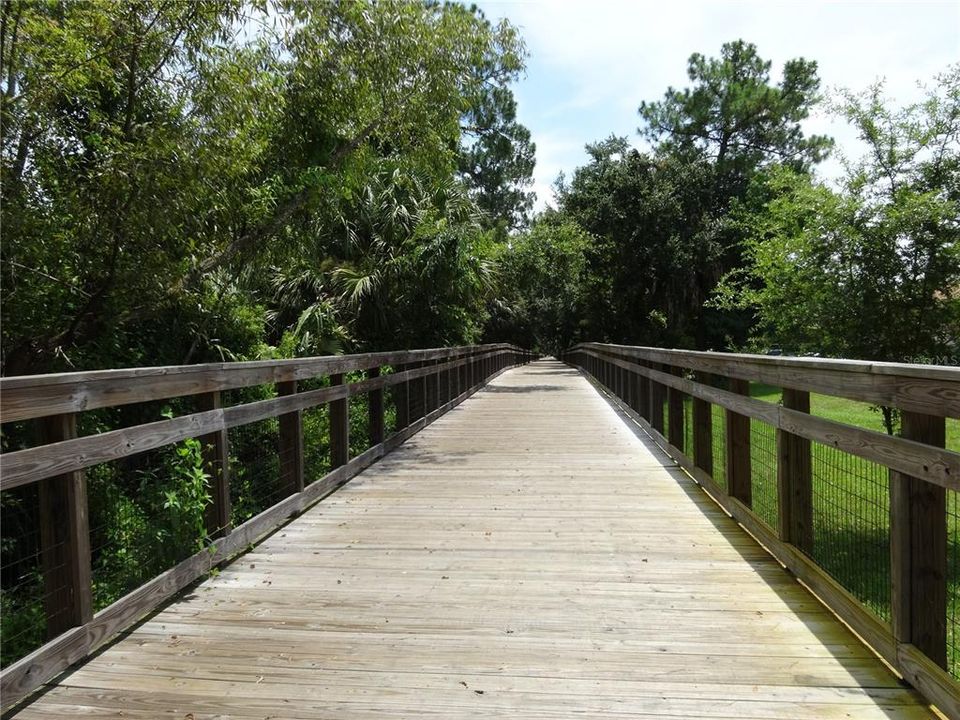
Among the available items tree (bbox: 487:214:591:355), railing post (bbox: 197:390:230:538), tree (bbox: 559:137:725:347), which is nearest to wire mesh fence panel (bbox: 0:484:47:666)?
railing post (bbox: 197:390:230:538)

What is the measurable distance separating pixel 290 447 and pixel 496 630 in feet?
7.75

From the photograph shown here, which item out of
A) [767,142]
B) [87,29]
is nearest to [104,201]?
[87,29]

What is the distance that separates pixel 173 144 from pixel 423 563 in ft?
14.5

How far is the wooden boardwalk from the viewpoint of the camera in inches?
93.5

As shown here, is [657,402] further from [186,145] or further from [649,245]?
[649,245]

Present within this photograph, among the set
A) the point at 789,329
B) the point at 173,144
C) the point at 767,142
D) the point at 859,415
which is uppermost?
the point at 767,142

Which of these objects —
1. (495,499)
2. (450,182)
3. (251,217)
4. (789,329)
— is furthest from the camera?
(450,182)

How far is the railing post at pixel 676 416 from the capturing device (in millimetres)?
6543

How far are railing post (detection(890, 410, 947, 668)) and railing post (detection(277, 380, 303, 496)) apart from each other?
348 centimetres

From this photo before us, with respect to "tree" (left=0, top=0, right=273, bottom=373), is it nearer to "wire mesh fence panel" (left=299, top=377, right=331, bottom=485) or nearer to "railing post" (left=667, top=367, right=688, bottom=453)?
"wire mesh fence panel" (left=299, top=377, right=331, bottom=485)

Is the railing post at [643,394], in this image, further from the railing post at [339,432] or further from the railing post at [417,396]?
the railing post at [339,432]

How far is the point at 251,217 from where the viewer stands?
7906mm

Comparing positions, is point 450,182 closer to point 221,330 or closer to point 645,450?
point 221,330

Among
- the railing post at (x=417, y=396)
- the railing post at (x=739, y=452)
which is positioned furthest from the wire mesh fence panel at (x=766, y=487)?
the railing post at (x=417, y=396)
